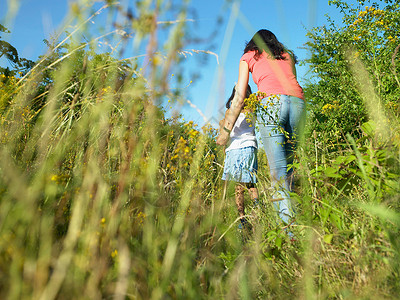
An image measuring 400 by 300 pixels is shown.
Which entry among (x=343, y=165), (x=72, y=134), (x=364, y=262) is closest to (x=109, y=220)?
(x=72, y=134)

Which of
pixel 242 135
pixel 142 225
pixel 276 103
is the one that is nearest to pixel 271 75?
pixel 276 103

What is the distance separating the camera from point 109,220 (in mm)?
948

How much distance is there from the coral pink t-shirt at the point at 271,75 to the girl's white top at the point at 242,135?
0.69m

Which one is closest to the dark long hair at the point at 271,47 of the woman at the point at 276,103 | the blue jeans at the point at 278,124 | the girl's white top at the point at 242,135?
the woman at the point at 276,103

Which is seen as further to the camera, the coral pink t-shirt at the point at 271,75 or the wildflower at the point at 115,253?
the coral pink t-shirt at the point at 271,75

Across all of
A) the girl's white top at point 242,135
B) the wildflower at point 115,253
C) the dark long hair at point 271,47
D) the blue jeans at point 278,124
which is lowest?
the wildflower at point 115,253

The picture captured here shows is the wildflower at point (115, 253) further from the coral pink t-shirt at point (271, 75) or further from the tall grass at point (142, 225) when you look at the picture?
the coral pink t-shirt at point (271, 75)

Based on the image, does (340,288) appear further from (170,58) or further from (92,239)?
(170,58)

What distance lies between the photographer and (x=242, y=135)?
3.30 metres

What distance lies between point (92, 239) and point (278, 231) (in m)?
0.90

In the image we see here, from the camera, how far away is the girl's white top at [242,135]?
10.7 feet

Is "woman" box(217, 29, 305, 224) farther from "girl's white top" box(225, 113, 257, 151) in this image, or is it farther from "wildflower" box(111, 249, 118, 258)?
"wildflower" box(111, 249, 118, 258)

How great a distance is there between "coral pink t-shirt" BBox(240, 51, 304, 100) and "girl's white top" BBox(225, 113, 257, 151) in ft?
2.27

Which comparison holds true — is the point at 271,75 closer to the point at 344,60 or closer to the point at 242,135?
the point at 242,135
